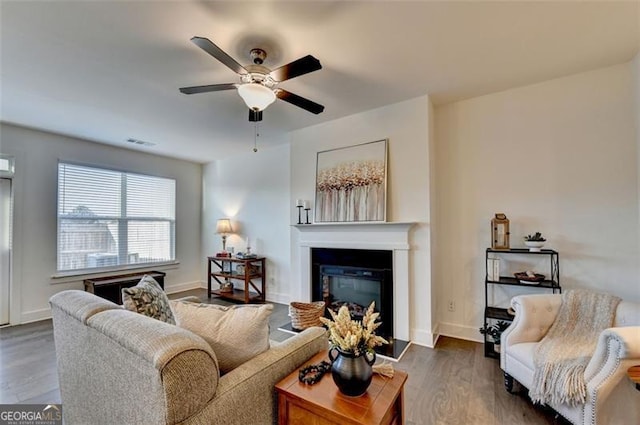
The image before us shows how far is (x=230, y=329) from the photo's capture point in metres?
1.35

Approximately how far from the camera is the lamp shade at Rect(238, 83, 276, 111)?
1982 millimetres

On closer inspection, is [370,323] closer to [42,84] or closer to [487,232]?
[487,232]

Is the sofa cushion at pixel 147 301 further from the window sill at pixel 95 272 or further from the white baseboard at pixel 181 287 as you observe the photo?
the white baseboard at pixel 181 287

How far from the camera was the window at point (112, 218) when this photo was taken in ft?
13.8

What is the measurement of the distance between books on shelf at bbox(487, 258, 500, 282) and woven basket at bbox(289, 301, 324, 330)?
5.97 ft

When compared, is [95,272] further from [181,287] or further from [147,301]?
[147,301]

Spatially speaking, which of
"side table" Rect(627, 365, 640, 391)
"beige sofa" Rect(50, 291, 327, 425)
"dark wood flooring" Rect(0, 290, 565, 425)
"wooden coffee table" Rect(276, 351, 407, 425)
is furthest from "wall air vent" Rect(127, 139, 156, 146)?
"side table" Rect(627, 365, 640, 391)

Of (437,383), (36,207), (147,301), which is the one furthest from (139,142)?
(437,383)

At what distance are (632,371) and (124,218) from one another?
19.4ft

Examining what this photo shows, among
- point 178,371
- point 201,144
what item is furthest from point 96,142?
point 178,371

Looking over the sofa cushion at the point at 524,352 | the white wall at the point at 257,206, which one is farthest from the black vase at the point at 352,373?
the white wall at the point at 257,206

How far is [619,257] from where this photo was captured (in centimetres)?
256

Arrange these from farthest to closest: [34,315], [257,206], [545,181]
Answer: [257,206] → [34,315] → [545,181]

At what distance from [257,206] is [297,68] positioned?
3.48 meters
